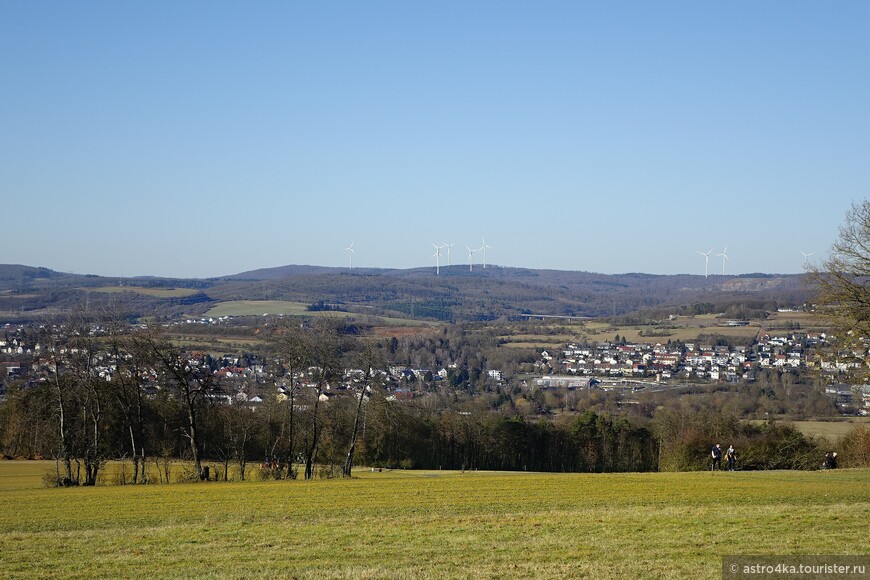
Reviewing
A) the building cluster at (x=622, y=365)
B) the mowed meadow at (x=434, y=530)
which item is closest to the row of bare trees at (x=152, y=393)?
the building cluster at (x=622, y=365)

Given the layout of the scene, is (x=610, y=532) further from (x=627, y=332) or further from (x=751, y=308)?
(x=751, y=308)

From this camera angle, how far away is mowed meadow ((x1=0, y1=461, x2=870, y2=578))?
14.9 m

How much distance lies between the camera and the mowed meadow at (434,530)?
1485 centimetres

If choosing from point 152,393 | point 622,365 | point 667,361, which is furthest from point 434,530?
point 622,365

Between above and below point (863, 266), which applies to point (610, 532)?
below

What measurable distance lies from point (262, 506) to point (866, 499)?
59.1ft

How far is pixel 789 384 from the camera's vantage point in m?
114

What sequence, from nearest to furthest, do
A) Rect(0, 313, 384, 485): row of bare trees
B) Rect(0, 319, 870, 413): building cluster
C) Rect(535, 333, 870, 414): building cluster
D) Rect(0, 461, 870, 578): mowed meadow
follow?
1. Rect(0, 461, 870, 578): mowed meadow
2. Rect(0, 313, 384, 485): row of bare trees
3. Rect(0, 319, 870, 413): building cluster
4. Rect(535, 333, 870, 414): building cluster

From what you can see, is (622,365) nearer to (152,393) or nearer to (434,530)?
(152,393)

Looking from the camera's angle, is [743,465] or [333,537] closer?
[333,537]

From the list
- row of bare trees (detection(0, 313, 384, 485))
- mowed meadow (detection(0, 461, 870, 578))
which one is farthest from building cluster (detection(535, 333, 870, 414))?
mowed meadow (detection(0, 461, 870, 578))

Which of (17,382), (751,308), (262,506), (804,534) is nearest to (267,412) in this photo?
(17,382)

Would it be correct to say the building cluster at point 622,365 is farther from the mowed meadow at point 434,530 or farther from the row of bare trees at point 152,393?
the mowed meadow at point 434,530

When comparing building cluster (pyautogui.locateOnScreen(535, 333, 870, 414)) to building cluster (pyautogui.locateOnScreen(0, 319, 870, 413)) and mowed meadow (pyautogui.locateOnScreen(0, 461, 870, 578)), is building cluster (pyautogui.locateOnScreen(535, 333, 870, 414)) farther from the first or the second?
mowed meadow (pyautogui.locateOnScreen(0, 461, 870, 578))
